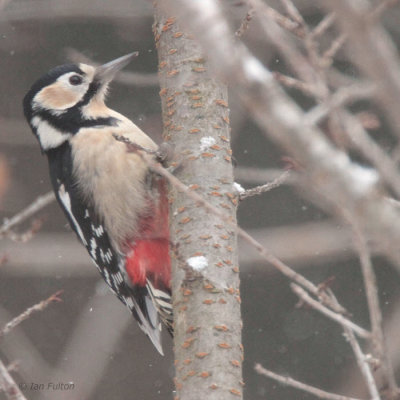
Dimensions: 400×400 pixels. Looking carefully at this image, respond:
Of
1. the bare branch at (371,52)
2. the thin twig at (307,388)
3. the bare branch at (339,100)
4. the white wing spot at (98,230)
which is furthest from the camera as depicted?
the white wing spot at (98,230)

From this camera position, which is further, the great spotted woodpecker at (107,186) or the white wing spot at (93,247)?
the white wing spot at (93,247)

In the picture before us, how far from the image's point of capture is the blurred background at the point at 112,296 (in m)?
6.00

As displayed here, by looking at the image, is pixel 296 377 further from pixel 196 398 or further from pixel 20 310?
pixel 196 398

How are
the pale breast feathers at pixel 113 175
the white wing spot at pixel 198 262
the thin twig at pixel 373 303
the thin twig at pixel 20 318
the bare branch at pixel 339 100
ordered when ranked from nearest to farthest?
the bare branch at pixel 339 100, the thin twig at pixel 373 303, the thin twig at pixel 20 318, the white wing spot at pixel 198 262, the pale breast feathers at pixel 113 175

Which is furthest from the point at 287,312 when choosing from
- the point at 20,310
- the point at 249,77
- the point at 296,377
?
the point at 249,77

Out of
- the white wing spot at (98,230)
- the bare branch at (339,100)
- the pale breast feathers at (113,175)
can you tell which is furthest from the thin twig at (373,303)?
the white wing spot at (98,230)

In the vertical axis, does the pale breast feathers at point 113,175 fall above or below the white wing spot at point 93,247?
above

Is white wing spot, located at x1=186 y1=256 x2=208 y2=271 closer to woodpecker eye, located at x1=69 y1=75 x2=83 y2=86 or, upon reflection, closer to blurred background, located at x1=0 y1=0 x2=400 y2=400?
woodpecker eye, located at x1=69 y1=75 x2=83 y2=86

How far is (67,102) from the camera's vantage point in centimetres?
400

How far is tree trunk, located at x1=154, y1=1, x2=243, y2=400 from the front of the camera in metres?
2.39

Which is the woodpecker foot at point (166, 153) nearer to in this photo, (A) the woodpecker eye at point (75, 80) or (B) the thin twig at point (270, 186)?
(B) the thin twig at point (270, 186)

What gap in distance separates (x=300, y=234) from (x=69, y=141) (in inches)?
50.3

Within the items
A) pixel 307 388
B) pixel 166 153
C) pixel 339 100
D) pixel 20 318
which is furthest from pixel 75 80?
pixel 339 100

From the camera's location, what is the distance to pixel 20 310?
6.18 meters
